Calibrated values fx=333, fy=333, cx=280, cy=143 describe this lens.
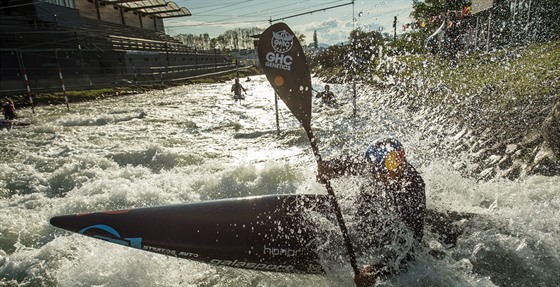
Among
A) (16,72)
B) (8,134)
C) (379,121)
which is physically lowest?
(379,121)

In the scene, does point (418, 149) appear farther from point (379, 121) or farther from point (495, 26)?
point (495, 26)

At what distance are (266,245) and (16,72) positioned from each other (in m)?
21.6

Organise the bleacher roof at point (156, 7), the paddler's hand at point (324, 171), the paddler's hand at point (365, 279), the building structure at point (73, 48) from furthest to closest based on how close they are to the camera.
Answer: the bleacher roof at point (156, 7)
the building structure at point (73, 48)
the paddler's hand at point (324, 171)
the paddler's hand at point (365, 279)

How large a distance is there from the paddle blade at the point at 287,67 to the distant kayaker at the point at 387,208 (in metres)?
0.68

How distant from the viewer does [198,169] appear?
25.4 ft

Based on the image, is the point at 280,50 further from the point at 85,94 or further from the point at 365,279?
the point at 85,94

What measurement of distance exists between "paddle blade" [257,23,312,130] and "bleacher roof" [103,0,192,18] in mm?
38474

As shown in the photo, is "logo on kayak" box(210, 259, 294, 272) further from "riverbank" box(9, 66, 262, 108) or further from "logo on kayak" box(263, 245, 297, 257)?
"riverbank" box(9, 66, 262, 108)

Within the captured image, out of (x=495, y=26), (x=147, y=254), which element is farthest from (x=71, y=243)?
(x=495, y=26)

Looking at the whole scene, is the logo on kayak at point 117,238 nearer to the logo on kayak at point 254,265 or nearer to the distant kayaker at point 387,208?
the logo on kayak at point 254,265

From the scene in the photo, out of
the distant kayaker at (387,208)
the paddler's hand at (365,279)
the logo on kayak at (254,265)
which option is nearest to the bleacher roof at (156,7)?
the logo on kayak at (254,265)

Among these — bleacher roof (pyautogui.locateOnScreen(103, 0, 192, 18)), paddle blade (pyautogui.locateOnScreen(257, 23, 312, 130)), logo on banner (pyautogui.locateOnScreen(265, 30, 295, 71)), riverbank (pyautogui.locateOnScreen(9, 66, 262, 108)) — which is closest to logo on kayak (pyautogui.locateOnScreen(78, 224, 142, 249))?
→ paddle blade (pyautogui.locateOnScreen(257, 23, 312, 130))

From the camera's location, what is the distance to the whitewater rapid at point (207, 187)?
3.56 metres

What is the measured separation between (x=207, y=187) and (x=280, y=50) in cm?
412
